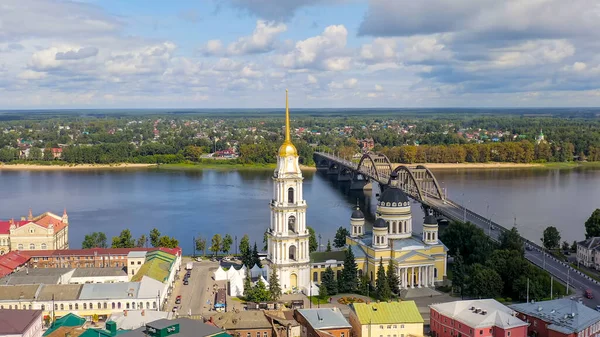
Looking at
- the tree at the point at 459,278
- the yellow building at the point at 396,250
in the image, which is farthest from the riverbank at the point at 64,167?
the tree at the point at 459,278

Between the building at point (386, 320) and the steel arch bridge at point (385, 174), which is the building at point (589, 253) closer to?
the building at point (386, 320)

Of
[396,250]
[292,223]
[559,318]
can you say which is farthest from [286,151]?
[559,318]

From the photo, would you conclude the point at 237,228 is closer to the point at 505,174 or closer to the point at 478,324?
the point at 478,324

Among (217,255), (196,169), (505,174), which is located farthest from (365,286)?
(196,169)

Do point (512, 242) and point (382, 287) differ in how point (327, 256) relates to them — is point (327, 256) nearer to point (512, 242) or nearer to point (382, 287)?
point (382, 287)

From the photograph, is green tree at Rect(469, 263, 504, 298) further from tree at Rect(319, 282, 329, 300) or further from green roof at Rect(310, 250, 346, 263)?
tree at Rect(319, 282, 329, 300)

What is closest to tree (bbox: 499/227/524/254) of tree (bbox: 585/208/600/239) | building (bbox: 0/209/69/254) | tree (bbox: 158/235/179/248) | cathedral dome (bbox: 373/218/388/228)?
cathedral dome (bbox: 373/218/388/228)
